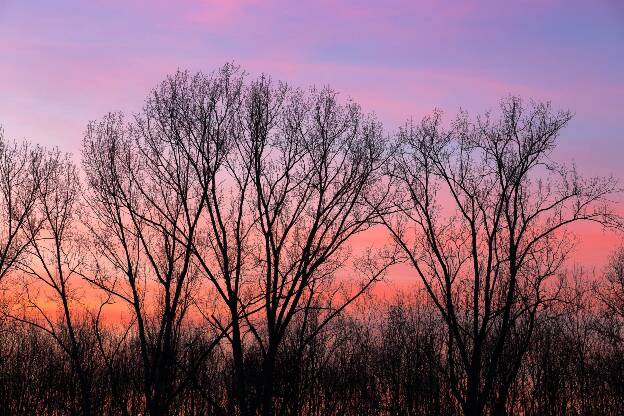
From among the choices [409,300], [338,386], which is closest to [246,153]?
[338,386]

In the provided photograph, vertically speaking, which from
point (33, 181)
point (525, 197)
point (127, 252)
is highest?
point (33, 181)

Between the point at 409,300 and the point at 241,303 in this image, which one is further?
the point at 409,300

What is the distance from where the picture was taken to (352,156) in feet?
78.7

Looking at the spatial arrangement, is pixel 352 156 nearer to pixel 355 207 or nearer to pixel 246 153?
pixel 355 207

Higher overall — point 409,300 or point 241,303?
point 409,300

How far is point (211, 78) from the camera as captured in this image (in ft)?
78.3

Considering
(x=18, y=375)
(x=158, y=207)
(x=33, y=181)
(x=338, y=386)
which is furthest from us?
(x=338, y=386)

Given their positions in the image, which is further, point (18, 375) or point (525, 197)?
point (18, 375)

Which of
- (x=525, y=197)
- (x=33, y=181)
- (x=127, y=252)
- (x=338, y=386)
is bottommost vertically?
(x=338, y=386)

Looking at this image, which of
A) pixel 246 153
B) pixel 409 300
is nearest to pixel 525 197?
pixel 246 153

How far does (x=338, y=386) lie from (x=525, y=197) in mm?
22323

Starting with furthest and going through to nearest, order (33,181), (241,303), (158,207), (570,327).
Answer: (570,327) → (33,181) → (158,207) → (241,303)

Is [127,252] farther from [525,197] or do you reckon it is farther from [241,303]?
[525,197]

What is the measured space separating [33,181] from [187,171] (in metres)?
9.24
